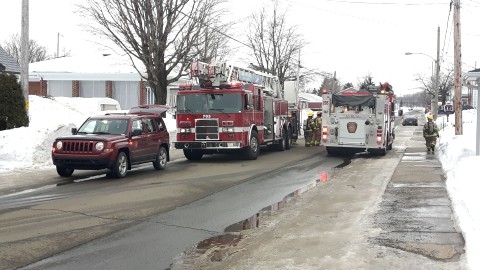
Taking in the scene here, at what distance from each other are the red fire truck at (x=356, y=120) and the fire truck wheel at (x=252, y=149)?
2999mm

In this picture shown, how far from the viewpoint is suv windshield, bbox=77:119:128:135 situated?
1369 centimetres

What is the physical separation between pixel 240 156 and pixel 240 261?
13.5 meters

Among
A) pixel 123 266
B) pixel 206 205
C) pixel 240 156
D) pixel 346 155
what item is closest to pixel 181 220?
pixel 206 205

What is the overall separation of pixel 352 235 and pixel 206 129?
1092cm

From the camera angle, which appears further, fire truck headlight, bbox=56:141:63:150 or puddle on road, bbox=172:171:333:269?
fire truck headlight, bbox=56:141:63:150

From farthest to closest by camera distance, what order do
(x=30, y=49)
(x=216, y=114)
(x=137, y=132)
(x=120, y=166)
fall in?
(x=30, y=49) < (x=216, y=114) < (x=137, y=132) < (x=120, y=166)

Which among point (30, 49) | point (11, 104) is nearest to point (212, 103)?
point (11, 104)

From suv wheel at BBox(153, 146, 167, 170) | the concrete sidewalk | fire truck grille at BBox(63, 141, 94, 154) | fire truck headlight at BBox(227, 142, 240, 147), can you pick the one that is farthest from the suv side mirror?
the concrete sidewalk

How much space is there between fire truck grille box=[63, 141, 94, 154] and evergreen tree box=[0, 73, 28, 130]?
20.5 ft

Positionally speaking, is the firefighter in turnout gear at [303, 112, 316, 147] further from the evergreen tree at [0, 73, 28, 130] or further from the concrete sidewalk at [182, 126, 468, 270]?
the concrete sidewalk at [182, 126, 468, 270]

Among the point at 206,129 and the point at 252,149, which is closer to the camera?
the point at 206,129

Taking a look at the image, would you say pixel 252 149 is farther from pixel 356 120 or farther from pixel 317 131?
pixel 317 131

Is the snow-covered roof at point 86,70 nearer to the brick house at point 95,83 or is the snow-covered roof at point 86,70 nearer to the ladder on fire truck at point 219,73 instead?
the brick house at point 95,83

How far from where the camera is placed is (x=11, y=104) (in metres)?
18.0
